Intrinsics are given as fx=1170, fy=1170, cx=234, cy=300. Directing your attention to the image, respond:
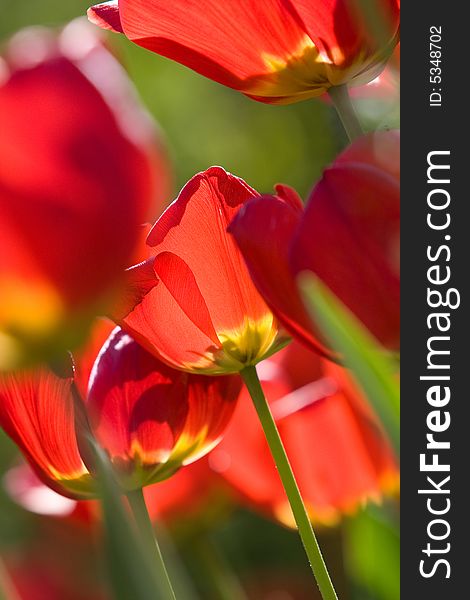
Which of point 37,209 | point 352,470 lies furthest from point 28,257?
point 352,470

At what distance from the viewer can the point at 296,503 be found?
23 cm

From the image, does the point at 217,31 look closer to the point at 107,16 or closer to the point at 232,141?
the point at 107,16

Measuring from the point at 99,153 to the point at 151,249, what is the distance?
0.05 meters

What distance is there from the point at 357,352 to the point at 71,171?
0.05 metres

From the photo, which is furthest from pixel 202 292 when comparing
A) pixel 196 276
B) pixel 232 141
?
pixel 232 141

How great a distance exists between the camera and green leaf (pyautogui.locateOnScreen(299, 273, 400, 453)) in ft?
0.59

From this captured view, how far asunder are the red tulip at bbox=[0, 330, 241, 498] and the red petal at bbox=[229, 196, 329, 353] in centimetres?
4

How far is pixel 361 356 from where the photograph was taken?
0.18 metres

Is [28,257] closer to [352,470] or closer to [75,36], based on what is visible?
[75,36]

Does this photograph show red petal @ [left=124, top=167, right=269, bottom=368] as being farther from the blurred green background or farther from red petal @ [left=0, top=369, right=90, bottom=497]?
the blurred green background

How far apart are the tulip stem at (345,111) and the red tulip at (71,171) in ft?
0.22

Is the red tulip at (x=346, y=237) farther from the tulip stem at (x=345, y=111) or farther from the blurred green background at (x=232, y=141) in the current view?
the blurred green background at (x=232, y=141)

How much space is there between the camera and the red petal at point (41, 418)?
0.22m

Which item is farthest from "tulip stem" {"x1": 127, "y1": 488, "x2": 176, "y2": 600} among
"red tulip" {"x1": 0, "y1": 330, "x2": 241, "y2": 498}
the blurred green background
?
the blurred green background
